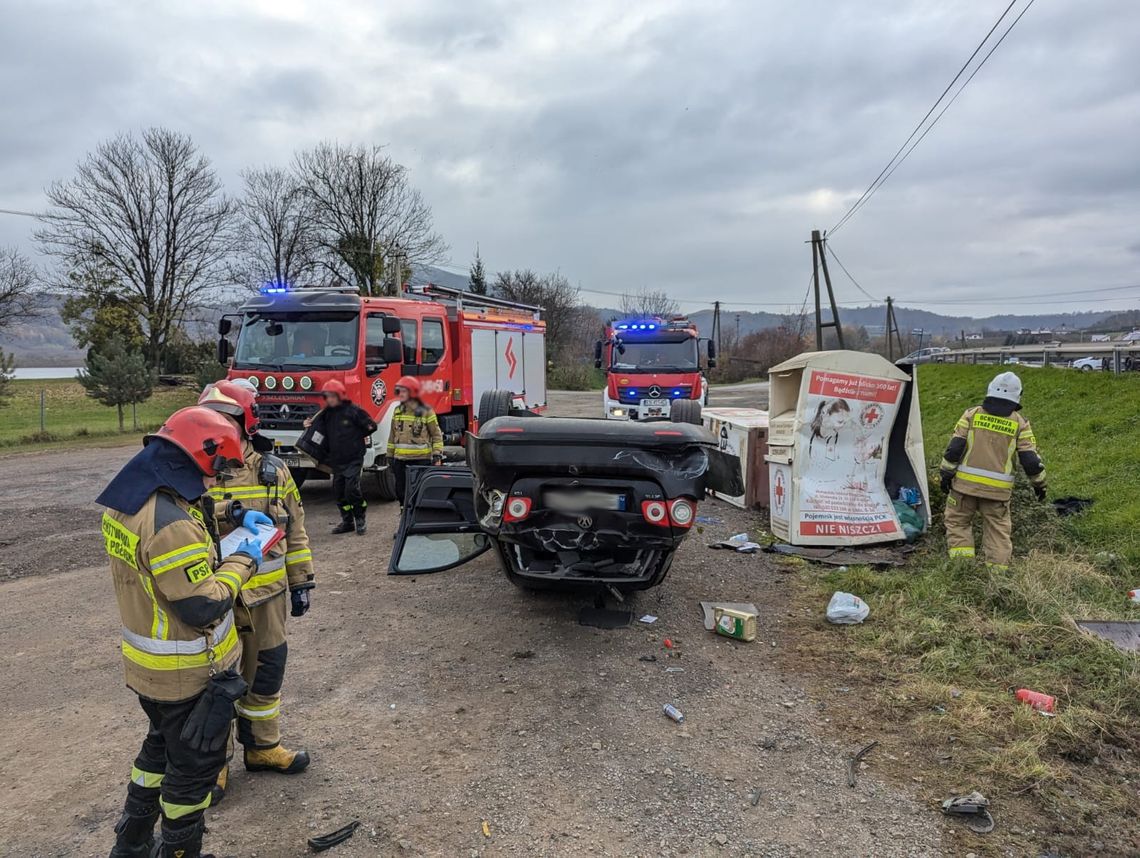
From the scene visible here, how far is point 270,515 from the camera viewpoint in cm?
317

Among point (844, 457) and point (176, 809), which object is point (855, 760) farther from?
point (844, 457)

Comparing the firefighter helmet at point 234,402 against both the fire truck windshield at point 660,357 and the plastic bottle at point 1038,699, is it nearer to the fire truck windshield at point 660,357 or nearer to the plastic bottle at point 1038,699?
the plastic bottle at point 1038,699

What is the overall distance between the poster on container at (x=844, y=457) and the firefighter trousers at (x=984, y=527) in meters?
0.70

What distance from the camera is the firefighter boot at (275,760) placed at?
3123 millimetres

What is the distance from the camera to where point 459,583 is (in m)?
5.72

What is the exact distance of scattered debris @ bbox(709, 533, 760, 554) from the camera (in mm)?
6617

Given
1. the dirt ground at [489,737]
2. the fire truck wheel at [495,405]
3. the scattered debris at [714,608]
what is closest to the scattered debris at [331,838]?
the dirt ground at [489,737]

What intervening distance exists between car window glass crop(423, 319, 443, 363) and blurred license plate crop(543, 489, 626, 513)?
19.5ft

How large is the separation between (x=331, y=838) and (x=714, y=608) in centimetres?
284

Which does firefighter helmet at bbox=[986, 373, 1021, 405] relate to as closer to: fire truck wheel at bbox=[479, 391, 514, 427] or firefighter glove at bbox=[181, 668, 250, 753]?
fire truck wheel at bbox=[479, 391, 514, 427]

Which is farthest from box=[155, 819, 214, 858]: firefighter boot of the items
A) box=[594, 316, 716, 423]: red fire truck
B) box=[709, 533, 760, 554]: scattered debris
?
box=[594, 316, 716, 423]: red fire truck

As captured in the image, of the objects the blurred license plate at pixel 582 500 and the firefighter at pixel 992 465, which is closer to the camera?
the blurred license plate at pixel 582 500

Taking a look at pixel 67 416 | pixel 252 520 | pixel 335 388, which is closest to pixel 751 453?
pixel 335 388

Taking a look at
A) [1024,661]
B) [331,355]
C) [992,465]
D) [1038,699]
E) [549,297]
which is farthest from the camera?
[549,297]
